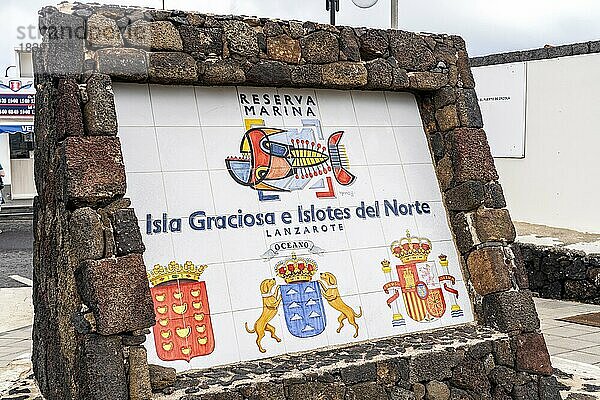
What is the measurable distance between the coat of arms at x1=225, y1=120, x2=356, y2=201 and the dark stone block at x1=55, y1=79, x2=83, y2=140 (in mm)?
877

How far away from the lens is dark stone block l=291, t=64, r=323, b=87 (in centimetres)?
484

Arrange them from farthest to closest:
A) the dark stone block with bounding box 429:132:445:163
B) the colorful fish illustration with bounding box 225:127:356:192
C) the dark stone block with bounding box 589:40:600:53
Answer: the dark stone block with bounding box 589:40:600:53 → the dark stone block with bounding box 429:132:445:163 → the colorful fish illustration with bounding box 225:127:356:192

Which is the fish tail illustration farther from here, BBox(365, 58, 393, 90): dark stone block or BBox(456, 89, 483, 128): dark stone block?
BBox(456, 89, 483, 128): dark stone block

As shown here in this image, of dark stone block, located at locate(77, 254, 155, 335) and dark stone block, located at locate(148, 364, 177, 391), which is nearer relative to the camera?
dark stone block, located at locate(77, 254, 155, 335)

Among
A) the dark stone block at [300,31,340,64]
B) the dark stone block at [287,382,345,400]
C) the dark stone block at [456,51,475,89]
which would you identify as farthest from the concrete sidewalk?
the dark stone block at [300,31,340,64]

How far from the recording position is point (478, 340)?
486cm

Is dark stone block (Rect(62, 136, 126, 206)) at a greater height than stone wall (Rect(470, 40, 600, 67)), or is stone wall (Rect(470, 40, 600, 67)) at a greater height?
stone wall (Rect(470, 40, 600, 67))

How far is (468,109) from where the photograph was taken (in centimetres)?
542

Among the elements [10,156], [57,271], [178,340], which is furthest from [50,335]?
[10,156]

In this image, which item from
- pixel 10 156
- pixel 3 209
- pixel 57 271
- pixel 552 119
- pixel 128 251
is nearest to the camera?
pixel 128 251

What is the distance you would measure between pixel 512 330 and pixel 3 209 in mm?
16134

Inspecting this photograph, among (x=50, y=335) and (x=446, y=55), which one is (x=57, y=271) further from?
(x=446, y=55)

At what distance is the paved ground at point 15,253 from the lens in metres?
10.8

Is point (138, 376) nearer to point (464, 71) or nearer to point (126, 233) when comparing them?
point (126, 233)
